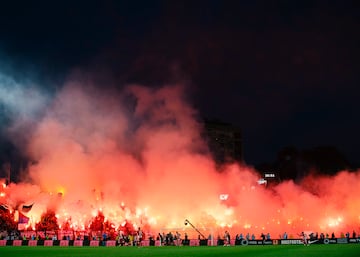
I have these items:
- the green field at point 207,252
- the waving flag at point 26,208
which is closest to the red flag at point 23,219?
the waving flag at point 26,208

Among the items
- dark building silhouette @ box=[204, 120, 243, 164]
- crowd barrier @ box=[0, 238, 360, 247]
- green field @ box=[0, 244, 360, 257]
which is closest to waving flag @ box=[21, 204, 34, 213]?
crowd barrier @ box=[0, 238, 360, 247]

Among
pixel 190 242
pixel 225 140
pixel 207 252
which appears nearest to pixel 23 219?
pixel 190 242

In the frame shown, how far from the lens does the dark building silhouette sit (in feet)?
342

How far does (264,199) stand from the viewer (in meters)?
59.0

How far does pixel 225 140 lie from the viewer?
10831cm

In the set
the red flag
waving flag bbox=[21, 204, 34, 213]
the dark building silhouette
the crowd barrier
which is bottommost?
the crowd barrier

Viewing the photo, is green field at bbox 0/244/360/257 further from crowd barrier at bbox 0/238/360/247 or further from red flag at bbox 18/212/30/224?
red flag at bbox 18/212/30/224

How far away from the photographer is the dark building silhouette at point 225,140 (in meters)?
104

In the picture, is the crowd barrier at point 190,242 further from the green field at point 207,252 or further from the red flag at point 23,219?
the red flag at point 23,219

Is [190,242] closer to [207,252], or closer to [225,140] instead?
[207,252]

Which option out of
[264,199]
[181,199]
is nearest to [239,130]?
[264,199]

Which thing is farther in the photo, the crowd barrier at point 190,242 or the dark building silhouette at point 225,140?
the dark building silhouette at point 225,140

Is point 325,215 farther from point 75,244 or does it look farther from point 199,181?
point 75,244

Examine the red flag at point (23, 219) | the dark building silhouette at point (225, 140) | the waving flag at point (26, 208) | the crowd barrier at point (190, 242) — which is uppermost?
the dark building silhouette at point (225, 140)
